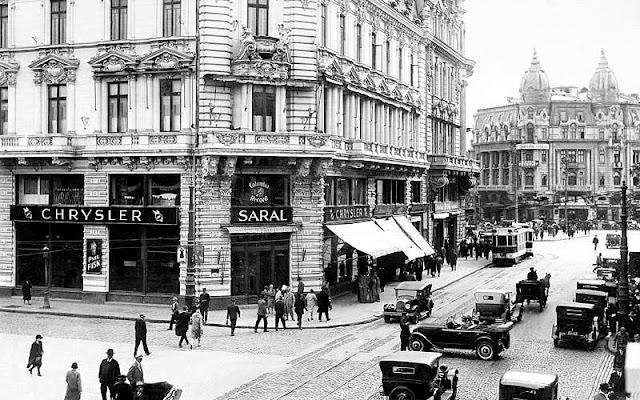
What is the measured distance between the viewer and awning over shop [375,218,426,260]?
154ft

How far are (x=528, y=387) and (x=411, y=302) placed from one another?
1752cm

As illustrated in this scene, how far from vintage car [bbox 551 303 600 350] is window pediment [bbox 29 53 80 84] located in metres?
27.2

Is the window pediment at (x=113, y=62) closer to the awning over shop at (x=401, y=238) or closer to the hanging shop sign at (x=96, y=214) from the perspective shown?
the hanging shop sign at (x=96, y=214)

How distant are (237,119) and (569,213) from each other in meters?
118

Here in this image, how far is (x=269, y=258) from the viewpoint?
131 feet

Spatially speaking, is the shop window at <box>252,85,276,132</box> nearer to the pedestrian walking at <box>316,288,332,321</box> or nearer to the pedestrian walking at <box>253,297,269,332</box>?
the pedestrian walking at <box>316,288,332,321</box>

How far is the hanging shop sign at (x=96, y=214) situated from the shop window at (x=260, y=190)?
10.5ft

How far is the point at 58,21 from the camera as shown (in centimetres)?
4228

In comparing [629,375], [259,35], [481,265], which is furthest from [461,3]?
[629,375]

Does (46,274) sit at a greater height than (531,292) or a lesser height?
greater

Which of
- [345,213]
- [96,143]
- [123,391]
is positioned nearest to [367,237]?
[345,213]

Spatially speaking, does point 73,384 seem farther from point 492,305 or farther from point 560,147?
point 560,147

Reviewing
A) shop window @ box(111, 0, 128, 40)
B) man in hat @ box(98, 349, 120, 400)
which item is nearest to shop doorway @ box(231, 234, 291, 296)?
shop window @ box(111, 0, 128, 40)

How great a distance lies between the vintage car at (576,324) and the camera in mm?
29000
